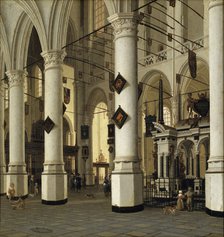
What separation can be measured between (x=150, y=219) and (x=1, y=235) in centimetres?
421

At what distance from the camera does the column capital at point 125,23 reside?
1359 cm

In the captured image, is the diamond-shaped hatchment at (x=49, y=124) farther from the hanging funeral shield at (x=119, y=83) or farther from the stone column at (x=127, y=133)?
the hanging funeral shield at (x=119, y=83)

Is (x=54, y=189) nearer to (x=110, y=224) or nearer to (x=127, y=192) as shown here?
(x=127, y=192)

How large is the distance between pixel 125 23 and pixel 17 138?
1024 centimetres

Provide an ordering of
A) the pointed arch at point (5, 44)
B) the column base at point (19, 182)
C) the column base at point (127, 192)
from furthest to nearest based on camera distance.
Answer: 1. the pointed arch at point (5, 44)
2. the column base at point (19, 182)
3. the column base at point (127, 192)

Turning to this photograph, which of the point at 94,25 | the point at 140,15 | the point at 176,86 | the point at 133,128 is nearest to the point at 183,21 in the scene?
the point at 176,86

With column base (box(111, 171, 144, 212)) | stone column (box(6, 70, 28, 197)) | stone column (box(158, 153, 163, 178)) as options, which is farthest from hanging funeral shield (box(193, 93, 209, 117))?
stone column (box(6, 70, 28, 197))

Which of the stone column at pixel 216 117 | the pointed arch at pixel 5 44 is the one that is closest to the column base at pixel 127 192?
the stone column at pixel 216 117

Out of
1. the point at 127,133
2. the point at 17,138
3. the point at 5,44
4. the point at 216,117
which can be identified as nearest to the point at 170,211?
the point at 127,133

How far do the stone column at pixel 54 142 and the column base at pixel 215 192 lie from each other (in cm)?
804

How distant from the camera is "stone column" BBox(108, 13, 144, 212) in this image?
12844 mm

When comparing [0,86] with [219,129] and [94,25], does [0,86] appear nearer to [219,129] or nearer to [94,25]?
[94,25]

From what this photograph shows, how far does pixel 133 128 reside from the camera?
13.4m

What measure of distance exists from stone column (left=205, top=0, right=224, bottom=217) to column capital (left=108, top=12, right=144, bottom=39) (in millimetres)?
3284
